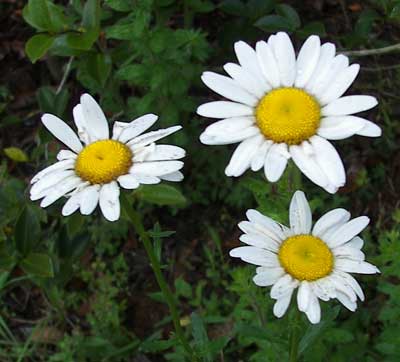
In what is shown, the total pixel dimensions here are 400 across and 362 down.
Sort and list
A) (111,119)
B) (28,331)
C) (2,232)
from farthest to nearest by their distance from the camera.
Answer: (28,331) → (111,119) → (2,232)

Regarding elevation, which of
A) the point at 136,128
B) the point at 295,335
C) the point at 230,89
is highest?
the point at 230,89

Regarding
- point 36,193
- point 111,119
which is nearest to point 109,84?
point 111,119

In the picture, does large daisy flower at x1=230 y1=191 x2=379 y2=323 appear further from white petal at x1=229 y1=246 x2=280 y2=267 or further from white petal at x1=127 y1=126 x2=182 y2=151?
white petal at x1=127 y1=126 x2=182 y2=151

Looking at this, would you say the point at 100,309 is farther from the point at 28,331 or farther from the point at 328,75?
the point at 328,75

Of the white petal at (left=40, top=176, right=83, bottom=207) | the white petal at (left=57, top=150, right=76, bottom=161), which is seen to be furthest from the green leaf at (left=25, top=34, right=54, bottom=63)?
the white petal at (left=40, top=176, right=83, bottom=207)

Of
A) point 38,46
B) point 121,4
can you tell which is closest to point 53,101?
point 38,46

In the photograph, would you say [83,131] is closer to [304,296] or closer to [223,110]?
[223,110]
